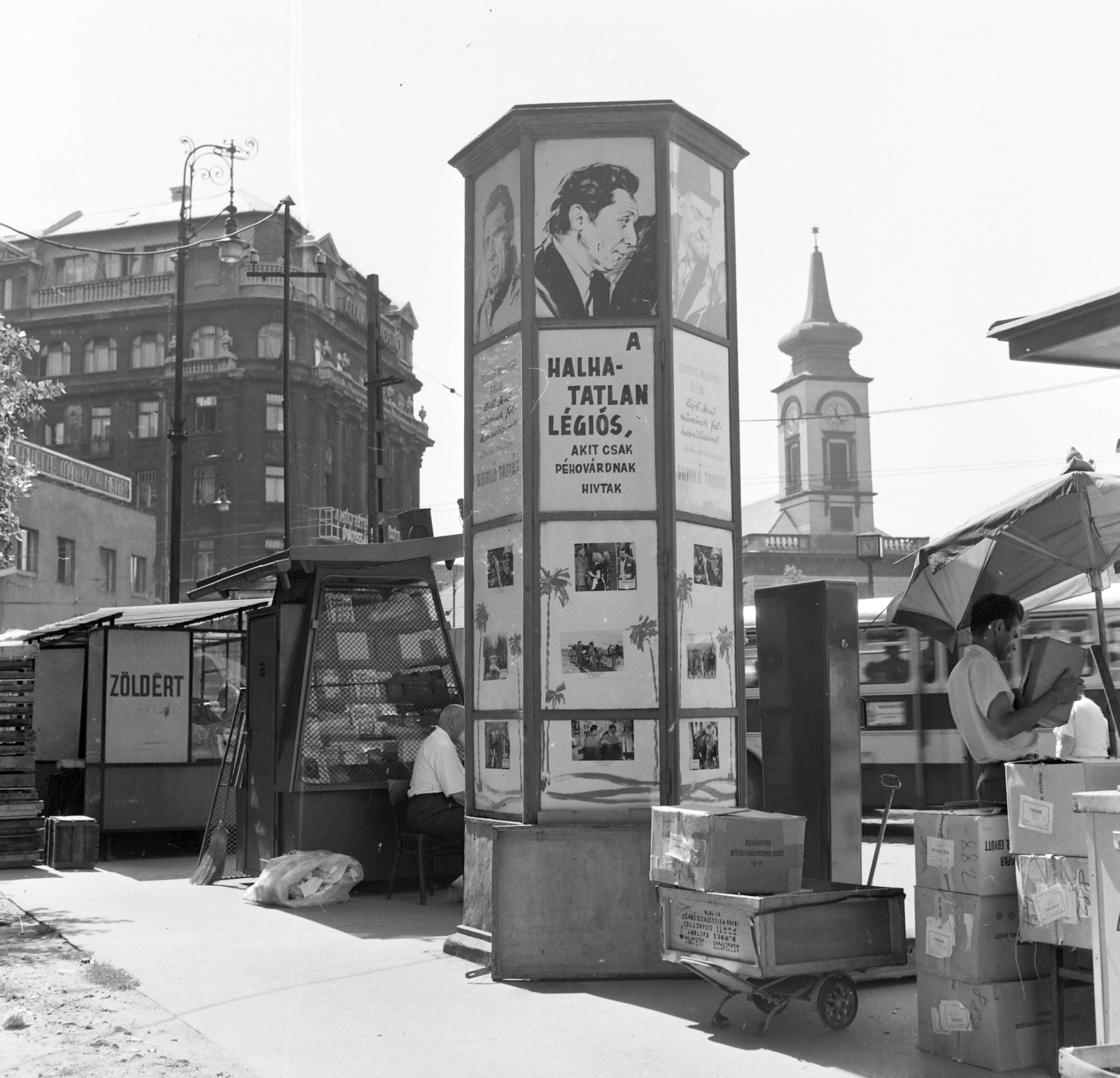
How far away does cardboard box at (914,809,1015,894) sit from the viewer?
18.7 ft

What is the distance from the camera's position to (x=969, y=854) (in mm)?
5750

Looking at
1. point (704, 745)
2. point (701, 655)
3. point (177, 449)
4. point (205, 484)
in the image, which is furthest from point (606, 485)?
point (205, 484)

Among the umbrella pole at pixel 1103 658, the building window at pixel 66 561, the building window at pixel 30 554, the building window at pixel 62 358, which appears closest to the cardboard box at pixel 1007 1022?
the umbrella pole at pixel 1103 658

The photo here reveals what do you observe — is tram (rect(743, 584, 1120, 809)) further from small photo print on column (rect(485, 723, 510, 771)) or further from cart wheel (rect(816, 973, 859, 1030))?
cart wheel (rect(816, 973, 859, 1030))

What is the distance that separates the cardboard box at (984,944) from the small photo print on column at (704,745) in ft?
8.00

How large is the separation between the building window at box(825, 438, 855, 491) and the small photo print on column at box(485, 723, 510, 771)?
112 metres

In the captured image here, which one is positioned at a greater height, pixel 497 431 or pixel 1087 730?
pixel 497 431

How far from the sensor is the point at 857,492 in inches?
4653

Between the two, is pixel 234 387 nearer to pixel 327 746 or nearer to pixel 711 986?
pixel 327 746

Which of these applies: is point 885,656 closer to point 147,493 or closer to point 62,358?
point 147,493

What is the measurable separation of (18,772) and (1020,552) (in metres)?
11.2

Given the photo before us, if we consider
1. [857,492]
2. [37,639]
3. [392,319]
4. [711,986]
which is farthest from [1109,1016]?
[857,492]

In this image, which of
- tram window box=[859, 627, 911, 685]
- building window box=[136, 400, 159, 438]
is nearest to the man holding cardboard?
tram window box=[859, 627, 911, 685]

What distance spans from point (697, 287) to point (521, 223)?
44.3 inches
